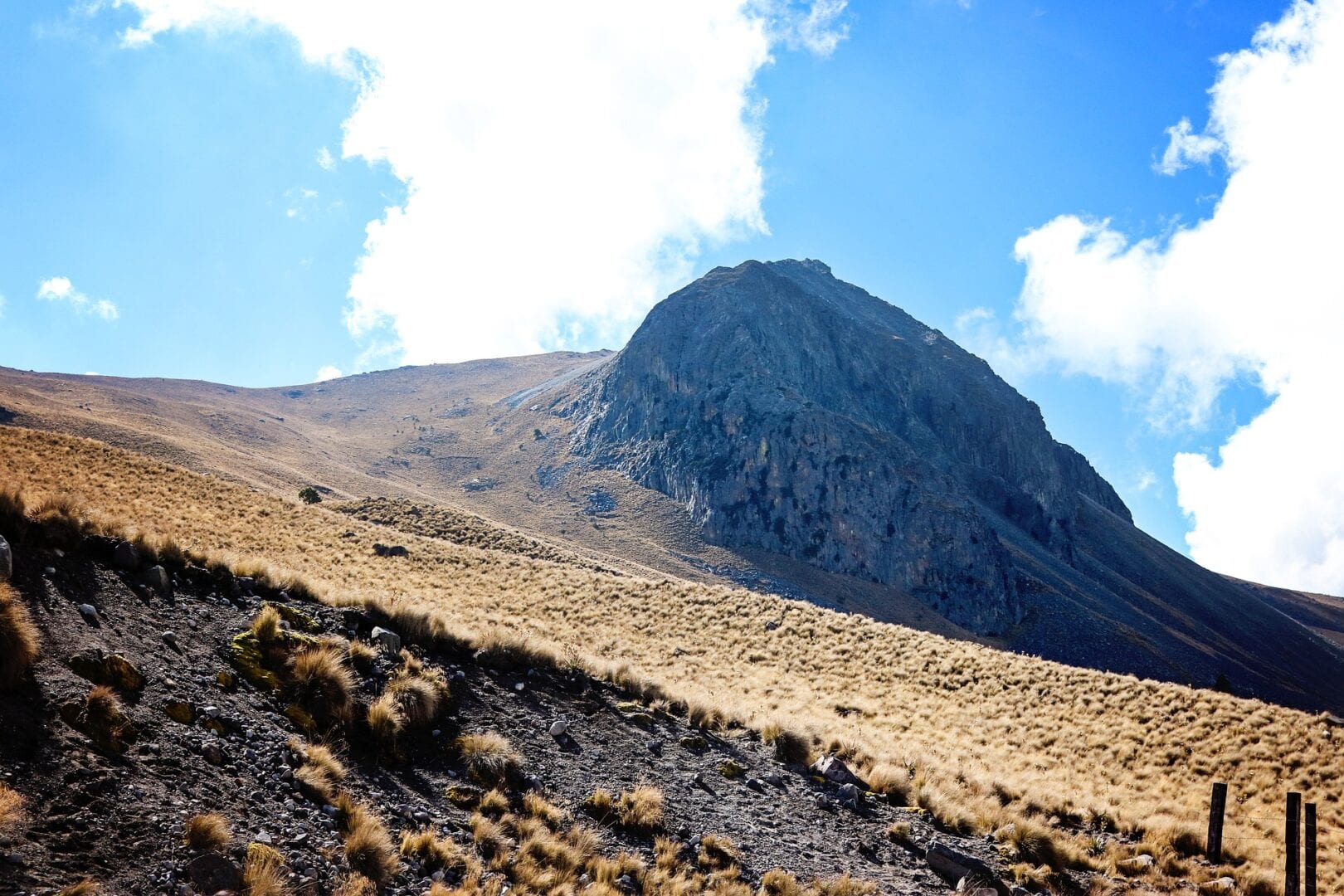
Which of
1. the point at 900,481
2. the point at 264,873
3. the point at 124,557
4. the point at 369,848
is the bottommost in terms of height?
the point at 369,848

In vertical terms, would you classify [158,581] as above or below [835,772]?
above

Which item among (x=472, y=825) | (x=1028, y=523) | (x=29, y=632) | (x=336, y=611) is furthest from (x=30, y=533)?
(x=1028, y=523)

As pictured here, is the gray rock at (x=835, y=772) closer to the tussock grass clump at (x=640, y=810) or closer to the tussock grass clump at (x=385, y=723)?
the tussock grass clump at (x=640, y=810)

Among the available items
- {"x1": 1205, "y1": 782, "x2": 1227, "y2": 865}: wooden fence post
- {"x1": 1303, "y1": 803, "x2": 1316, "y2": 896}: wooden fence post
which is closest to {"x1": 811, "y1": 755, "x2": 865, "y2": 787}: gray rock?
{"x1": 1205, "y1": 782, "x2": 1227, "y2": 865}: wooden fence post

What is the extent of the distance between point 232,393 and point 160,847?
20434 centimetres

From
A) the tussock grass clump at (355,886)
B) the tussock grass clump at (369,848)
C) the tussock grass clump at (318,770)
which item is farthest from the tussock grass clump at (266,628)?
the tussock grass clump at (355,886)

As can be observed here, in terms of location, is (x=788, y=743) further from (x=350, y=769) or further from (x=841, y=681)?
(x=841, y=681)

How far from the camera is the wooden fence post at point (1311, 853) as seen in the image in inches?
463

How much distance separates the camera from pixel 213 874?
5844 millimetres

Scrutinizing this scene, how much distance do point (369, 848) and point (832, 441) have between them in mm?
111854

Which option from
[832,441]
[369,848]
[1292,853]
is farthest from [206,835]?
[832,441]

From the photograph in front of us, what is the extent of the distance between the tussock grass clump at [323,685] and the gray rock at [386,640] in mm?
1438

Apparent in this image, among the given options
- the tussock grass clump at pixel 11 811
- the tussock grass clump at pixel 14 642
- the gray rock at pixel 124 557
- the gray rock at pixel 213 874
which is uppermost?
the gray rock at pixel 124 557

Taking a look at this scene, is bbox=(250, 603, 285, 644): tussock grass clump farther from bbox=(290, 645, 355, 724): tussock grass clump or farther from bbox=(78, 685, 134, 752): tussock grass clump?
bbox=(78, 685, 134, 752): tussock grass clump
